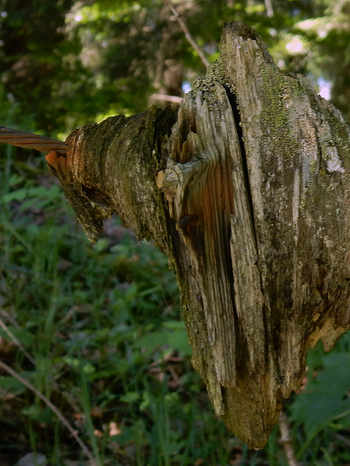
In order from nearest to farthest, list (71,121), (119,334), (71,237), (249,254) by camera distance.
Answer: (249,254) → (119,334) → (71,237) → (71,121)

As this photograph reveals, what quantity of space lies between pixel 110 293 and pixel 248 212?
234cm

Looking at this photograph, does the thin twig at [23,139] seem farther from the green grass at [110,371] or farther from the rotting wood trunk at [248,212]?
the green grass at [110,371]

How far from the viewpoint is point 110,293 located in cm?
288

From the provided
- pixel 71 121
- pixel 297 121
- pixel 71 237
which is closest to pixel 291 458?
pixel 297 121

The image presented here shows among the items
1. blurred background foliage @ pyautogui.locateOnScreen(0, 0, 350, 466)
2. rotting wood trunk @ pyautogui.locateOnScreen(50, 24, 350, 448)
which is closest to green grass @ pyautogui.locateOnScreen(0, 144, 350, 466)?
blurred background foliage @ pyautogui.locateOnScreen(0, 0, 350, 466)

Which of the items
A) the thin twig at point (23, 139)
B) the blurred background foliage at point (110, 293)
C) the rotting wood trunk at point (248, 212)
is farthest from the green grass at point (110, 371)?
the thin twig at point (23, 139)

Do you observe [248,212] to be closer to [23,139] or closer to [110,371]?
[23,139]

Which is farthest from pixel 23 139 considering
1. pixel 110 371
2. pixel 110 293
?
pixel 110 293

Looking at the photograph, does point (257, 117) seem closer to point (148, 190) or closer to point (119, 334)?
point (148, 190)

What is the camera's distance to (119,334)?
2445mm

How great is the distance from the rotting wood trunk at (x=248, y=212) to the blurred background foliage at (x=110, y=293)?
0.31 metres

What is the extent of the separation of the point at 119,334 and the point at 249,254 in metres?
1.92

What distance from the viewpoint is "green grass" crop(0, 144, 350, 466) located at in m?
1.80

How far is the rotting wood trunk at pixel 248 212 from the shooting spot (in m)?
0.61
